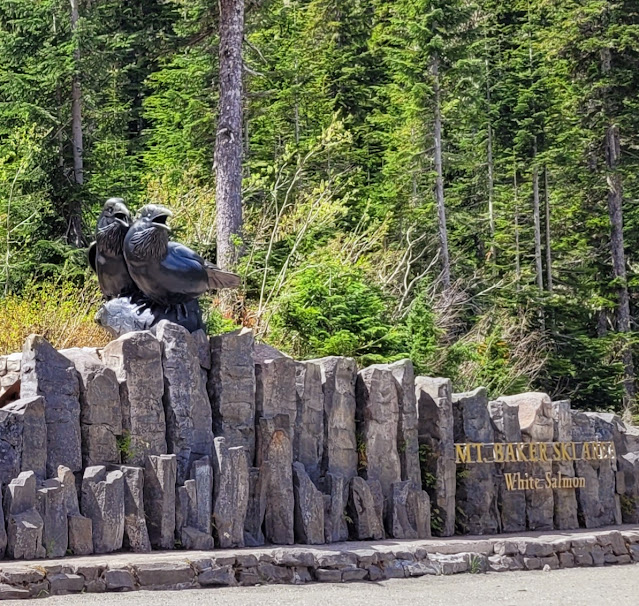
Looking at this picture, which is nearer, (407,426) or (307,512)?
(307,512)

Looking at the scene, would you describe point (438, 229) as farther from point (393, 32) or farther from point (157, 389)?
point (157, 389)

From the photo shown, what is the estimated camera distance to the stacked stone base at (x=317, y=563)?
32.9ft

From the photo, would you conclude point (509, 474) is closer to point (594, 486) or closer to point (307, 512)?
point (594, 486)

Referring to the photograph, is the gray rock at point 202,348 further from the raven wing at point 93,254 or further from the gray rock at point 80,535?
the gray rock at point 80,535

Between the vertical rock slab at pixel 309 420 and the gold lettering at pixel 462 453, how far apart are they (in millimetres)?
1817

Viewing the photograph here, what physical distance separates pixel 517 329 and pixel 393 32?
12.9 meters

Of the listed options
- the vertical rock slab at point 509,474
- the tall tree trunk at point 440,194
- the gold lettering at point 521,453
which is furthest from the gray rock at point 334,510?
the tall tree trunk at point 440,194

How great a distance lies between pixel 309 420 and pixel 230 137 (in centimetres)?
892

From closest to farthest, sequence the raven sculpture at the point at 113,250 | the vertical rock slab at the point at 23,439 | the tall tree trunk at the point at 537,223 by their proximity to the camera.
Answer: the vertical rock slab at the point at 23,439
the raven sculpture at the point at 113,250
the tall tree trunk at the point at 537,223

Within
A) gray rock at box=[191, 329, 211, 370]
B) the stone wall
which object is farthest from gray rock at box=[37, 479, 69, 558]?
gray rock at box=[191, 329, 211, 370]

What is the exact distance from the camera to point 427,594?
11.0 metres

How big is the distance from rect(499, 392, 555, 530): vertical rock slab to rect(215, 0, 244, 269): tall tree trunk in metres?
7.05

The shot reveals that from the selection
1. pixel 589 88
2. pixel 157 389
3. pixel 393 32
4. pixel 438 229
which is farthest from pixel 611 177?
pixel 157 389

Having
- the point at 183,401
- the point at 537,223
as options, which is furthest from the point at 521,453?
the point at 537,223
